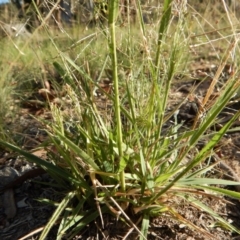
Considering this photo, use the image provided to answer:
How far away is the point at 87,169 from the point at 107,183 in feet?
0.28

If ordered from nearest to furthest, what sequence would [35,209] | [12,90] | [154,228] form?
[154,228]
[35,209]
[12,90]

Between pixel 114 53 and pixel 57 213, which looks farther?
pixel 57 213

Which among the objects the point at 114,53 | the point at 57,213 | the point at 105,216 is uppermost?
the point at 114,53

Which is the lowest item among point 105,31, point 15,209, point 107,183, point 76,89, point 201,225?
point 201,225

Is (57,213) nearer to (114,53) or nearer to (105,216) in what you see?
(105,216)

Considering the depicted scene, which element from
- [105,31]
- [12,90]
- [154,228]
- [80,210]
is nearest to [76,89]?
[105,31]

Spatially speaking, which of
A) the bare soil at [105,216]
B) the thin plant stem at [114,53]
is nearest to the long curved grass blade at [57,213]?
the bare soil at [105,216]

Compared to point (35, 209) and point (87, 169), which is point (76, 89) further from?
point (35, 209)

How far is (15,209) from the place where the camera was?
190cm

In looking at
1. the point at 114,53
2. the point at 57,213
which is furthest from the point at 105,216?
the point at 114,53

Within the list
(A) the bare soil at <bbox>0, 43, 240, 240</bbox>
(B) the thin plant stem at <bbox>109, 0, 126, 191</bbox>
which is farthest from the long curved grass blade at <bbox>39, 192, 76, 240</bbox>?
(B) the thin plant stem at <bbox>109, 0, 126, 191</bbox>

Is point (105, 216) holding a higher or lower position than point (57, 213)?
lower

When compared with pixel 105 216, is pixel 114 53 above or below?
above

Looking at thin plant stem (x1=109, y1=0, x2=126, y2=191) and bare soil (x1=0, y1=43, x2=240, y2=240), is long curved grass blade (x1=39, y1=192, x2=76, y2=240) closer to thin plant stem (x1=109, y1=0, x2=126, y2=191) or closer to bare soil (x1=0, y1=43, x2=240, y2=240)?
bare soil (x1=0, y1=43, x2=240, y2=240)
